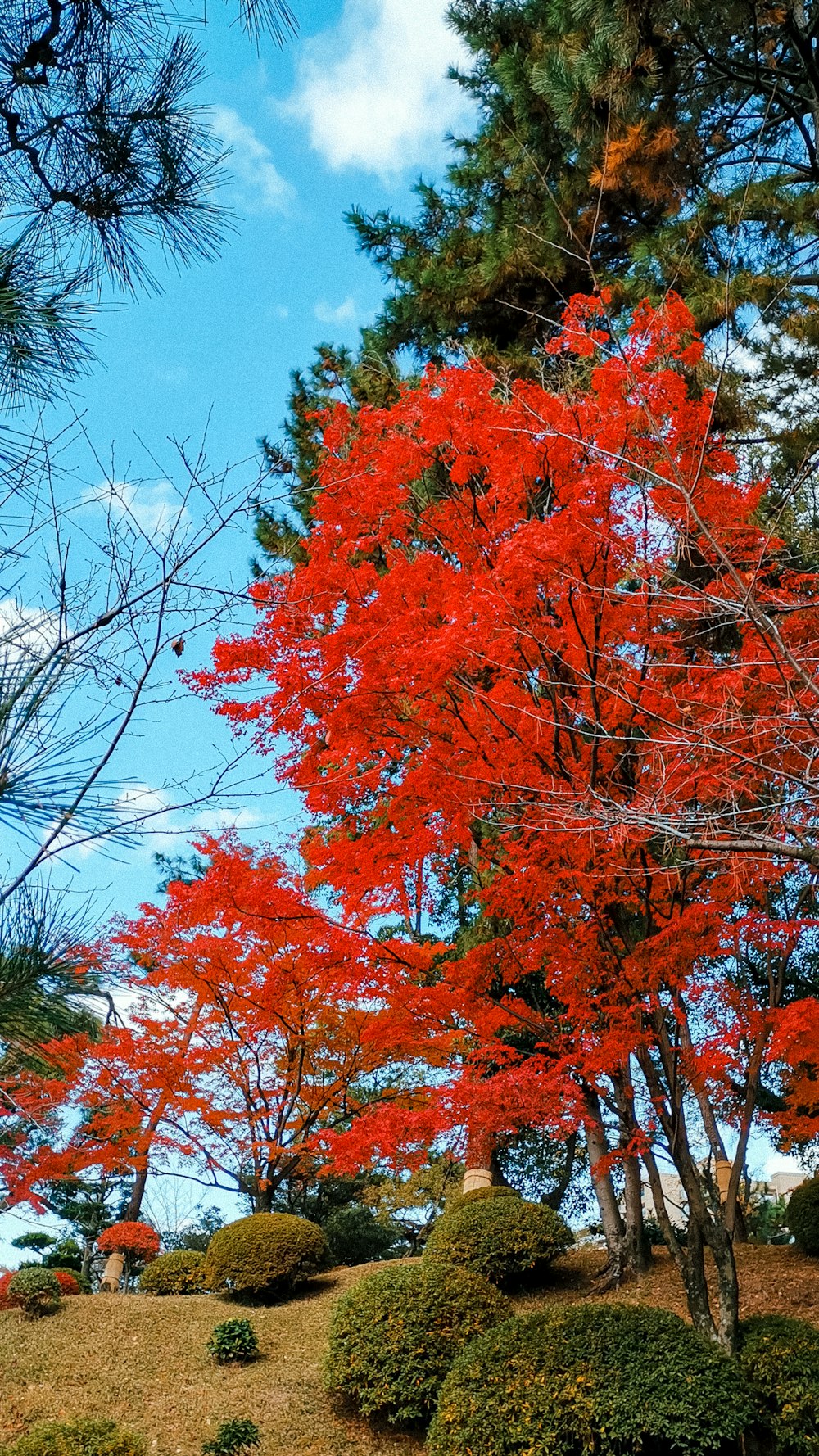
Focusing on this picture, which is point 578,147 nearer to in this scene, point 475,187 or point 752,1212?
point 475,187

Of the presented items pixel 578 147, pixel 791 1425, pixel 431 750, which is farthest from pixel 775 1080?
pixel 578 147

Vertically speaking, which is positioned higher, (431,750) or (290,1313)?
(431,750)

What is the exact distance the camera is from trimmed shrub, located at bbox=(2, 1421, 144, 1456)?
6.79 metres

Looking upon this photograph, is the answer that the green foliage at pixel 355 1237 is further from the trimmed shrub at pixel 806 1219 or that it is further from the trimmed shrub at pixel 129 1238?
the trimmed shrub at pixel 806 1219

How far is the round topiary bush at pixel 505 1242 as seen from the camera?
1135cm

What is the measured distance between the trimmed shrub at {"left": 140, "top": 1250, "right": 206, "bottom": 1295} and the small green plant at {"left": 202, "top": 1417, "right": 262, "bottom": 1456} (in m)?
5.69

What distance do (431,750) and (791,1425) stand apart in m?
5.09

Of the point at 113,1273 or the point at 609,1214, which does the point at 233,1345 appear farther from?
the point at 113,1273

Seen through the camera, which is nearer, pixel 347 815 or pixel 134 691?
pixel 134 691

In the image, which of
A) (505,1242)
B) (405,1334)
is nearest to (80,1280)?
(505,1242)

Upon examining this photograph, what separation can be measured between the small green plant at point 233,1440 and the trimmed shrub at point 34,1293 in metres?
4.97

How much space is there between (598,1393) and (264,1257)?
6570mm

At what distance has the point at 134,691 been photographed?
302 cm

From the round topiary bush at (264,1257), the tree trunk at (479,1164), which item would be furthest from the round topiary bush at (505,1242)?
the round topiary bush at (264,1257)
